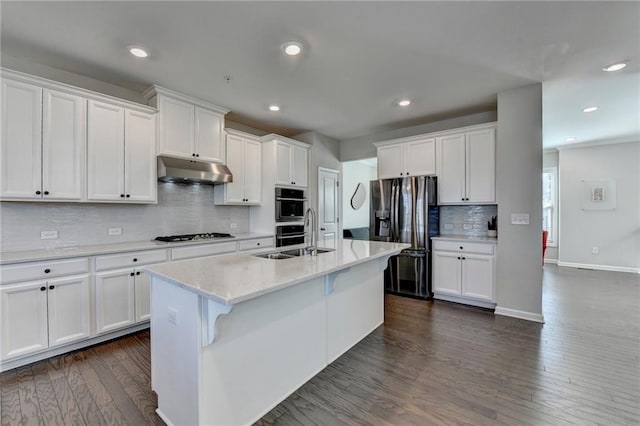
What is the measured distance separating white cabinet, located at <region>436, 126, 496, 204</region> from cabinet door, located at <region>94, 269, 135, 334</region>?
13.4 ft

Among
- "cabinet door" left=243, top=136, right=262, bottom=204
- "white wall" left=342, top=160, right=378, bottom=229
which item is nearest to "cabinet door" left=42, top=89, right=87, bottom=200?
"cabinet door" left=243, top=136, right=262, bottom=204

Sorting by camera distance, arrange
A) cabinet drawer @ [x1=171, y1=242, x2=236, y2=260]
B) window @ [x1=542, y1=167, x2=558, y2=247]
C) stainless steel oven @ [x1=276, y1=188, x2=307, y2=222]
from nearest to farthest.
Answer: cabinet drawer @ [x1=171, y1=242, x2=236, y2=260], stainless steel oven @ [x1=276, y1=188, x2=307, y2=222], window @ [x1=542, y1=167, x2=558, y2=247]

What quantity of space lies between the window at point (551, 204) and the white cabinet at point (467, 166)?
4099mm

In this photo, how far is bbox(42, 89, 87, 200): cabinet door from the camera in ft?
8.34

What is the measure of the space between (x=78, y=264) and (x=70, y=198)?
0.67 metres

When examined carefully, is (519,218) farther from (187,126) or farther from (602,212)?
(602,212)

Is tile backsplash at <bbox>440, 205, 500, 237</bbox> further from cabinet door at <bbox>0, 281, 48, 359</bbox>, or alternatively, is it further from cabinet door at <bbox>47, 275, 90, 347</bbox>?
cabinet door at <bbox>0, 281, 48, 359</bbox>

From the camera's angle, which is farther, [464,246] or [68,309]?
[464,246]

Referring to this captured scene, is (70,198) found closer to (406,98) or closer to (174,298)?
(174,298)

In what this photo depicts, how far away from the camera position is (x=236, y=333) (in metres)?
1.58

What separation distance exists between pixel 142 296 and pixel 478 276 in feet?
13.2

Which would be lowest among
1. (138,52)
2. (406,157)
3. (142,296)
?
(142,296)

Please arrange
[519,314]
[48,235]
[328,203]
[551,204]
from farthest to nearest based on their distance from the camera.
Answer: [551,204] → [328,203] → [519,314] → [48,235]

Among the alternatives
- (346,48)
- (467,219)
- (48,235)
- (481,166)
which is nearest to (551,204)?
(467,219)
